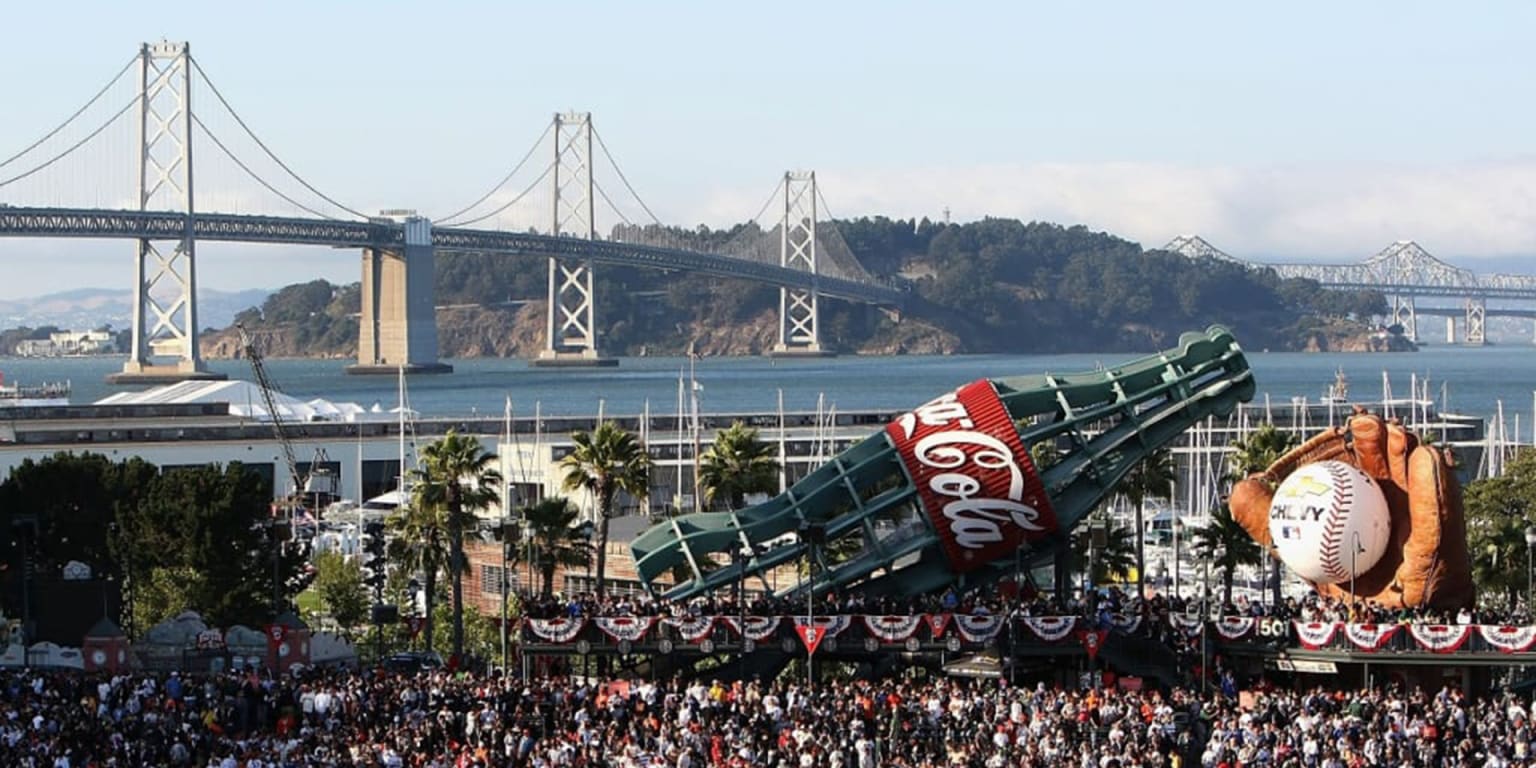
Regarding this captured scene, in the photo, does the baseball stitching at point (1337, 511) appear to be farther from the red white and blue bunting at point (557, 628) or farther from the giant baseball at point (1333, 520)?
the red white and blue bunting at point (557, 628)

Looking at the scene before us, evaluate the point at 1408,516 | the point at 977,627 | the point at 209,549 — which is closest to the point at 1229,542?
the point at 1408,516

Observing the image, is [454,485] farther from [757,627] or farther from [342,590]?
[757,627]

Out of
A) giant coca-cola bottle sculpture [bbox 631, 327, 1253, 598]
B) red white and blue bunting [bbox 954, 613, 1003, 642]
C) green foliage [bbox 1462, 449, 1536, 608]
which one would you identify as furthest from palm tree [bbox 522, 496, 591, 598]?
green foliage [bbox 1462, 449, 1536, 608]

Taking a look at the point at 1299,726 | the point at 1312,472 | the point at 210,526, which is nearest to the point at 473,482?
the point at 210,526

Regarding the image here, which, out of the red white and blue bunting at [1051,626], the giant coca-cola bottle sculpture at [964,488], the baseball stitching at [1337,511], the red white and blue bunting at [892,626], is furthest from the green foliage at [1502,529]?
the red white and blue bunting at [892,626]

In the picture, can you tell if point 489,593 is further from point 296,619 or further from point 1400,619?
point 1400,619

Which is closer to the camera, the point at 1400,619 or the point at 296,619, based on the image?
the point at 1400,619

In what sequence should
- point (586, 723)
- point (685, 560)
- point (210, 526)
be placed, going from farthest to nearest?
point (210, 526) < point (685, 560) < point (586, 723)

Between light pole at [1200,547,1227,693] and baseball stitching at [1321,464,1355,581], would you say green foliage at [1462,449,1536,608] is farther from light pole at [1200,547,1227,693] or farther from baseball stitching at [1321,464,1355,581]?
light pole at [1200,547,1227,693]
